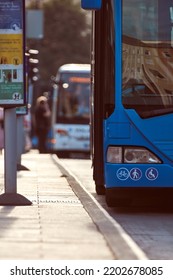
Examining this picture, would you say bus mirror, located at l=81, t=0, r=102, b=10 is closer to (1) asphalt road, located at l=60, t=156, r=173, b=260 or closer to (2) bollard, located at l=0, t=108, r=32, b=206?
(2) bollard, located at l=0, t=108, r=32, b=206

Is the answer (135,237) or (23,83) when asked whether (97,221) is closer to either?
(135,237)

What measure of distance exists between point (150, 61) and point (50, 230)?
343 cm

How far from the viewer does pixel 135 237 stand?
11.9m

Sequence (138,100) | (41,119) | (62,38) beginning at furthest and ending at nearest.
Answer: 1. (62,38)
2. (41,119)
3. (138,100)

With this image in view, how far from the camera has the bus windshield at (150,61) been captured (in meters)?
14.2

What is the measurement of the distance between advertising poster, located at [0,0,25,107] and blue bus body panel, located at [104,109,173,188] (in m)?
1.14

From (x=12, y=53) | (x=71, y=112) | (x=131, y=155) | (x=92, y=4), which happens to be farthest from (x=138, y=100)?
(x=71, y=112)

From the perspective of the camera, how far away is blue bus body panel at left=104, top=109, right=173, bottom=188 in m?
13.9

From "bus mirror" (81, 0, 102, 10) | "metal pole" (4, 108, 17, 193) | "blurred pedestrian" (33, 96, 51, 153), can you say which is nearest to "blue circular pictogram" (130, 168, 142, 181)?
"metal pole" (4, 108, 17, 193)

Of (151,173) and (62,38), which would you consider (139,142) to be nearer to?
(151,173)

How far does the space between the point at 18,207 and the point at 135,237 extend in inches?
99.6

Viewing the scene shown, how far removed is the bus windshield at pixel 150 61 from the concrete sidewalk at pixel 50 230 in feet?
4.94

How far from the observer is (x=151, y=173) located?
13.9 metres

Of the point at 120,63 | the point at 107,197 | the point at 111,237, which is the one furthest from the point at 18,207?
the point at 111,237
